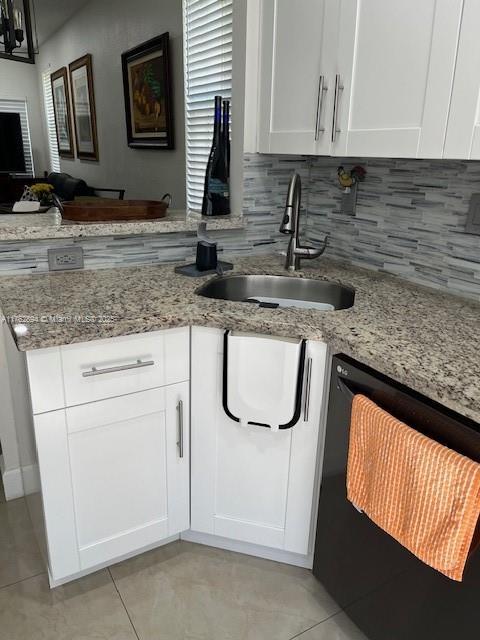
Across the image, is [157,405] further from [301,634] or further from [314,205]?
[314,205]

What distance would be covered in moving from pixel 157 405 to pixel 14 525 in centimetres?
84

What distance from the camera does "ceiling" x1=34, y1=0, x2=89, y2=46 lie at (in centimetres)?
458

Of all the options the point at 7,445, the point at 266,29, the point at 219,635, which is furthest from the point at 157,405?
the point at 266,29

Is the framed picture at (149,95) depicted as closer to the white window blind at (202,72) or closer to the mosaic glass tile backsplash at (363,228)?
the white window blind at (202,72)

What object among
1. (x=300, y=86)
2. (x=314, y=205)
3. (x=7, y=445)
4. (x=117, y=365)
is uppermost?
(x=300, y=86)

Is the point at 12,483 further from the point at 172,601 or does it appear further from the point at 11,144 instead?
the point at 11,144

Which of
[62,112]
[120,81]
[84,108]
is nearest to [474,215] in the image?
[120,81]

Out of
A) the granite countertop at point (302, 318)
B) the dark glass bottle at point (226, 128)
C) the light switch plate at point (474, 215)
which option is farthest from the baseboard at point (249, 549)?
the dark glass bottle at point (226, 128)

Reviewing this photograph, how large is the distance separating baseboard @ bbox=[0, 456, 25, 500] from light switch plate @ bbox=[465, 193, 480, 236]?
183 centimetres

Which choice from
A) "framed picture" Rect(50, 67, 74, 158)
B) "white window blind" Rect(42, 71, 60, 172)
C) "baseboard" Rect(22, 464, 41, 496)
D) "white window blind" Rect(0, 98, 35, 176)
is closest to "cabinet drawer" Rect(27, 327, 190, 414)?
"baseboard" Rect(22, 464, 41, 496)

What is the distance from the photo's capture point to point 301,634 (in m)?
1.36

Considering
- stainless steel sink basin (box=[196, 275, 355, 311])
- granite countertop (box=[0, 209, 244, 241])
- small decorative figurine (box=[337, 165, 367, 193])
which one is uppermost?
small decorative figurine (box=[337, 165, 367, 193])

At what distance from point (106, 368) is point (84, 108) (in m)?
4.42

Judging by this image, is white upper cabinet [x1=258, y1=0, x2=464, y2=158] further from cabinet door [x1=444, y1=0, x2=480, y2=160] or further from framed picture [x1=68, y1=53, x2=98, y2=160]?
framed picture [x1=68, y1=53, x2=98, y2=160]
